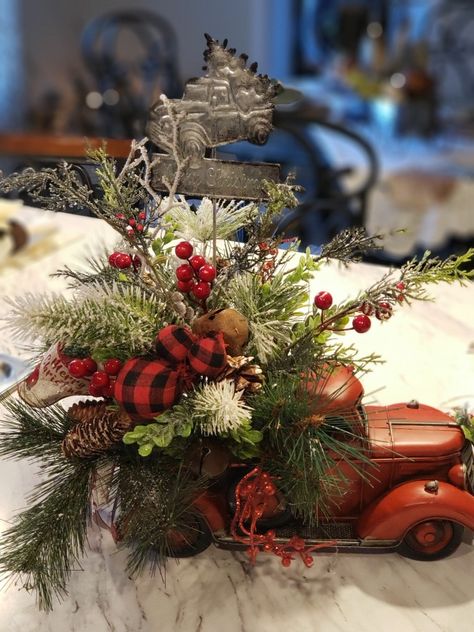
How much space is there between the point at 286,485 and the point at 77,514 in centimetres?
18

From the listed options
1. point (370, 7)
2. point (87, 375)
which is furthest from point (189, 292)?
point (370, 7)

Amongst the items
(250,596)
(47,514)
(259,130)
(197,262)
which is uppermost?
(259,130)

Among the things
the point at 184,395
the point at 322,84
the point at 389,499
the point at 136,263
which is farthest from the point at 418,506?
the point at 322,84

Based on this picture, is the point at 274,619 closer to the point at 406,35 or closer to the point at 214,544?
the point at 214,544

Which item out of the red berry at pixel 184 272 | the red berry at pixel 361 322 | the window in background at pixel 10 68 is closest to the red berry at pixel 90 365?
the red berry at pixel 184 272

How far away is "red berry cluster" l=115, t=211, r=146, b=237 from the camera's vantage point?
0.54 m

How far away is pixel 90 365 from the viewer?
564 mm

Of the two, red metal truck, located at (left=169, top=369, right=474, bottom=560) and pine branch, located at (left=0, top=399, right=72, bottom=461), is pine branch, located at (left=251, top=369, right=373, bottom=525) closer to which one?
red metal truck, located at (left=169, top=369, right=474, bottom=560)

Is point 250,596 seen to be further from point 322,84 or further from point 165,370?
Result: point 322,84

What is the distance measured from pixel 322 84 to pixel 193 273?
119 inches

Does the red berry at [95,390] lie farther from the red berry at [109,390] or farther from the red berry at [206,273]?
the red berry at [206,273]

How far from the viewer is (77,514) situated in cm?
57

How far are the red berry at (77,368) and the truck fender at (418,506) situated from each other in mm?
298

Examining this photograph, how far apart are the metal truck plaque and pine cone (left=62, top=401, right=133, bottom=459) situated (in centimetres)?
21
